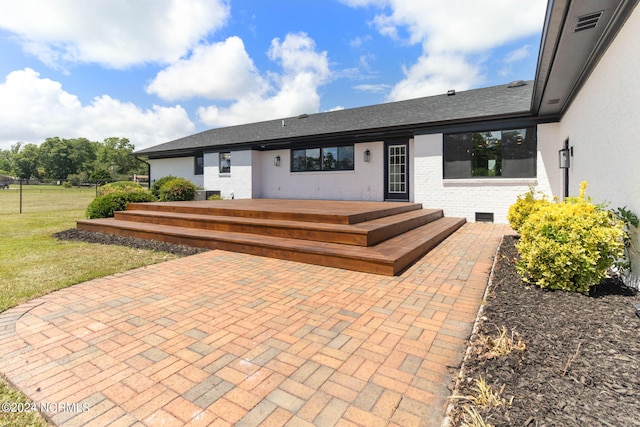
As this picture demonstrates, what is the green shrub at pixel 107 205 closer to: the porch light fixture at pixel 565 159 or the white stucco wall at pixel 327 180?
the white stucco wall at pixel 327 180

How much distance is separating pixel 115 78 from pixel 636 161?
56.7 feet

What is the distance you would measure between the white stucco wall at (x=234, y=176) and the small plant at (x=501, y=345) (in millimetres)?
12675

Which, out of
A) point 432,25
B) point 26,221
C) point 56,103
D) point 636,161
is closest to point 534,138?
point 432,25

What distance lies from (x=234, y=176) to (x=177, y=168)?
16.5 feet

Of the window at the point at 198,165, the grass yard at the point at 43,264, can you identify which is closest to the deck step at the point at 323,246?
the grass yard at the point at 43,264

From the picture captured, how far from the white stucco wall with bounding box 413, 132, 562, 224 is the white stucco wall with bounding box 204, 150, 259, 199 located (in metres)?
7.47

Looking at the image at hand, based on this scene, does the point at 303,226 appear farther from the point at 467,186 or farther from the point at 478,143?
the point at 478,143

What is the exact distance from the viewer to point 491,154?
30.1 ft

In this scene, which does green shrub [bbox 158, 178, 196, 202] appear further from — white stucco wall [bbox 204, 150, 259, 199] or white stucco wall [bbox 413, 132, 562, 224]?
white stucco wall [bbox 413, 132, 562, 224]

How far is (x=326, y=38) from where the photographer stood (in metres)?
13.0

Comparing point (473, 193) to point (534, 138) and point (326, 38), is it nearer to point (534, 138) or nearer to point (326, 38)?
point (534, 138)

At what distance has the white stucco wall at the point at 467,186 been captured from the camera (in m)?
8.60

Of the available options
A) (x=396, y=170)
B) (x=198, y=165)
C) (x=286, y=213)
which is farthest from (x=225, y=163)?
(x=286, y=213)

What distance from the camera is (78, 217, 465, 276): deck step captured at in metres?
4.42
